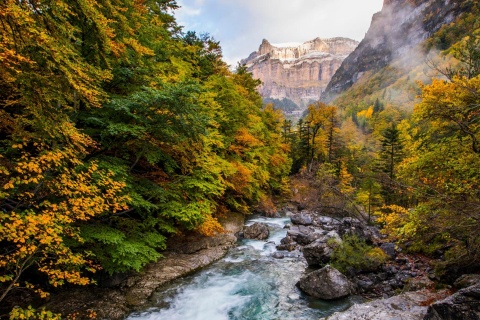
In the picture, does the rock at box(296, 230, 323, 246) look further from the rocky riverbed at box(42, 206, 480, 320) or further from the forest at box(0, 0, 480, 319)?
the forest at box(0, 0, 480, 319)

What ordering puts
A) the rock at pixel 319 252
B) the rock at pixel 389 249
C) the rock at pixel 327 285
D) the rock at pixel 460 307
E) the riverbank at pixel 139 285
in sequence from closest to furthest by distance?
1. the rock at pixel 460 307
2. the riverbank at pixel 139 285
3. the rock at pixel 327 285
4. the rock at pixel 319 252
5. the rock at pixel 389 249

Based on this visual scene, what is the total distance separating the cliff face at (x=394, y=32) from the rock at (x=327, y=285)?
125366 millimetres

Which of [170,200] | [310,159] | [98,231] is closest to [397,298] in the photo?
[170,200]

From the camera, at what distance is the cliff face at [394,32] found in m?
107

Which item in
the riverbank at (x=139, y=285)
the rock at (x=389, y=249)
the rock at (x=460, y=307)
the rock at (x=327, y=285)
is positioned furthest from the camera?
the rock at (x=389, y=249)

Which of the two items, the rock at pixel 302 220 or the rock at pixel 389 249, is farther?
the rock at pixel 302 220

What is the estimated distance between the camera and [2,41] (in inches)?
159

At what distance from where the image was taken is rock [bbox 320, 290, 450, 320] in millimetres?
7043

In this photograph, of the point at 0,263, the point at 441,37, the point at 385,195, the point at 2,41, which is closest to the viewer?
the point at 2,41

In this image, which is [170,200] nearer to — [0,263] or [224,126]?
[0,263]

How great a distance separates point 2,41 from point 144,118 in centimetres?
432

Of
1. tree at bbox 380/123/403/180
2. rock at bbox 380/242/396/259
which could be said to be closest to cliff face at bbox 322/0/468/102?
tree at bbox 380/123/403/180

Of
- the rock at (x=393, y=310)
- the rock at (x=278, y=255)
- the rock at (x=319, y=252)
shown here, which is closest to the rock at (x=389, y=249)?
the rock at (x=319, y=252)

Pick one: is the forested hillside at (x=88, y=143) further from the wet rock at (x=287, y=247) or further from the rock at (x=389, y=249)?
the rock at (x=389, y=249)
